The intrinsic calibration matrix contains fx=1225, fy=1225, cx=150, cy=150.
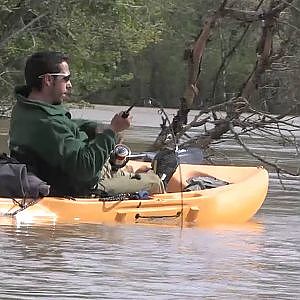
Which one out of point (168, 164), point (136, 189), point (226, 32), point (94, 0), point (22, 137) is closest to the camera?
point (22, 137)

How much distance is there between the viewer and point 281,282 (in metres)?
5.79

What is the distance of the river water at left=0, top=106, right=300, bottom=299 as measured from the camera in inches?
213

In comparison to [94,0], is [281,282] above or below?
above

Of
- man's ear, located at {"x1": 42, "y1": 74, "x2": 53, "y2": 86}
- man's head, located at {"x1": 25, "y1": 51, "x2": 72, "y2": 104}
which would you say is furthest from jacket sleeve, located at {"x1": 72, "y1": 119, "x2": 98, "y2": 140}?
man's ear, located at {"x1": 42, "y1": 74, "x2": 53, "y2": 86}

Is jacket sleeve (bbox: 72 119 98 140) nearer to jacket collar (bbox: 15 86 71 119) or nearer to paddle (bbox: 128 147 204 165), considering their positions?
jacket collar (bbox: 15 86 71 119)

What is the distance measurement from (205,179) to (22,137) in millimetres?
2198

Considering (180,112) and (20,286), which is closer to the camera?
(20,286)

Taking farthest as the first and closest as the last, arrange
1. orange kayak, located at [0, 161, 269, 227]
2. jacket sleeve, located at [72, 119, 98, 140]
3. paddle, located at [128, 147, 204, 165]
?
paddle, located at [128, 147, 204, 165] < jacket sleeve, located at [72, 119, 98, 140] < orange kayak, located at [0, 161, 269, 227]

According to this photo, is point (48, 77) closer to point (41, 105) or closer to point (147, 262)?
point (41, 105)

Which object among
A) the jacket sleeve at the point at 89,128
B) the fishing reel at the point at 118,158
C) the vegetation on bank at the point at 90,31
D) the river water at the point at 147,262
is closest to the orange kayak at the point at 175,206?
the river water at the point at 147,262

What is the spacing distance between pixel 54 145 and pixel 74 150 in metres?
0.12

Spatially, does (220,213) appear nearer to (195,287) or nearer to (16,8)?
(195,287)

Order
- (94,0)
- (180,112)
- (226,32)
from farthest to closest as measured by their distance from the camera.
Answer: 1. (94,0)
2. (226,32)
3. (180,112)

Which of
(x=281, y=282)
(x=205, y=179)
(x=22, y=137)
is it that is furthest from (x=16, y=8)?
(x=281, y=282)
